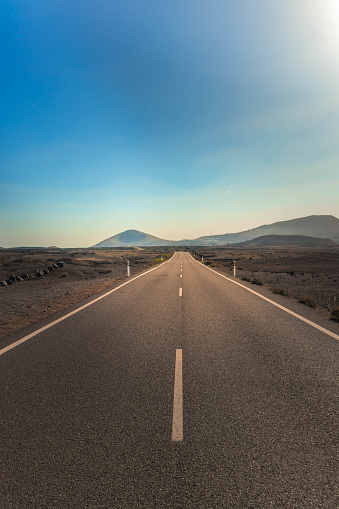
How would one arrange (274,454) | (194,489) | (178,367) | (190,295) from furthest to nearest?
(190,295) < (178,367) < (274,454) < (194,489)

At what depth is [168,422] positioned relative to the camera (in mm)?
3010

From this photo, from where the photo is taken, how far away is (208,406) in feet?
10.9

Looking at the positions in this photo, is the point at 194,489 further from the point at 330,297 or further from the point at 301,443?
the point at 330,297

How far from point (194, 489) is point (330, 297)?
12275mm

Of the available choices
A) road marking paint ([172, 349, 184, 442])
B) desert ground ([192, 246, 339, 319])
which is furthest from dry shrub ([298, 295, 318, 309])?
road marking paint ([172, 349, 184, 442])

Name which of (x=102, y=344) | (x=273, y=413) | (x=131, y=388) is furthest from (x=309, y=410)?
(x=102, y=344)

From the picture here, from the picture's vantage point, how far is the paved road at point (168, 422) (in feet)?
7.14

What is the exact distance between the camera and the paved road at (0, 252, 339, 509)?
2.18 metres

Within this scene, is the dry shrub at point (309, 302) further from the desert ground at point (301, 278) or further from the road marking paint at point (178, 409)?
the road marking paint at point (178, 409)

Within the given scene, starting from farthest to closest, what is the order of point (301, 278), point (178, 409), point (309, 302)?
point (301, 278)
point (309, 302)
point (178, 409)

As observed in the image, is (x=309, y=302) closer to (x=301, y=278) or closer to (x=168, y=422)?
(x=168, y=422)

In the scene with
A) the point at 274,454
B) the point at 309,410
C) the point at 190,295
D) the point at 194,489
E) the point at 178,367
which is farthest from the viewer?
the point at 190,295

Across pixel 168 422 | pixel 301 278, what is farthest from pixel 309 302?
pixel 301 278

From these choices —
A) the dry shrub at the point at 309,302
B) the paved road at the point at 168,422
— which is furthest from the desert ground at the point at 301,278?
the paved road at the point at 168,422
